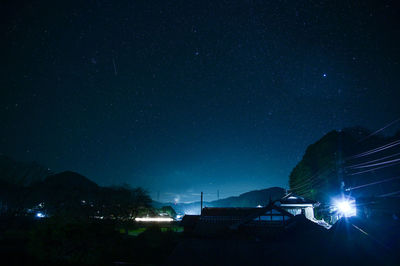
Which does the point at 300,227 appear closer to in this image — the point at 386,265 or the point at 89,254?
the point at 386,265

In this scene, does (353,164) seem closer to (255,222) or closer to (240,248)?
(255,222)

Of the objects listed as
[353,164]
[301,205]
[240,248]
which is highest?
[353,164]

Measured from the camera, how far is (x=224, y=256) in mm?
10547

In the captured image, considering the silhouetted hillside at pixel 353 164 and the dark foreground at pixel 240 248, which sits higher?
the silhouetted hillside at pixel 353 164

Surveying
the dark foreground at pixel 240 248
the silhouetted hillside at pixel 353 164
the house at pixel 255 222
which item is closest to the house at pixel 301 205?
the silhouetted hillside at pixel 353 164

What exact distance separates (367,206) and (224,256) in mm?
21627

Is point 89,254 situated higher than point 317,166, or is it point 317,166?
point 317,166

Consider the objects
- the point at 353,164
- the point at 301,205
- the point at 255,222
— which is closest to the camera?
the point at 255,222

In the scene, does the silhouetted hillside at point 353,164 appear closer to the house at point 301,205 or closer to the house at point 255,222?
the house at point 301,205

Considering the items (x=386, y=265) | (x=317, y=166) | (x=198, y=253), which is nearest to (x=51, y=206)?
(x=198, y=253)

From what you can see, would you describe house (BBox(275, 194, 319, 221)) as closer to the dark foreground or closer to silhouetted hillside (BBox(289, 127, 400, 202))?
silhouetted hillside (BBox(289, 127, 400, 202))

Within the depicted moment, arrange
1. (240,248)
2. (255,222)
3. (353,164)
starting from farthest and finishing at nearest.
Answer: (353,164), (255,222), (240,248)

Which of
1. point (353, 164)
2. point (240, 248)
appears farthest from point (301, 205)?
point (240, 248)

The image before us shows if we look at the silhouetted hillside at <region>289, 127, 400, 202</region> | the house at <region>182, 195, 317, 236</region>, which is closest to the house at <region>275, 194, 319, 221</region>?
the silhouetted hillside at <region>289, 127, 400, 202</region>
